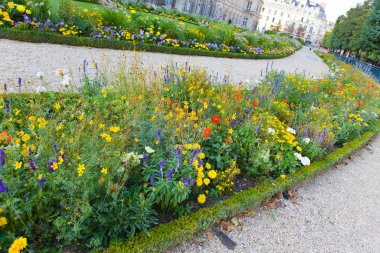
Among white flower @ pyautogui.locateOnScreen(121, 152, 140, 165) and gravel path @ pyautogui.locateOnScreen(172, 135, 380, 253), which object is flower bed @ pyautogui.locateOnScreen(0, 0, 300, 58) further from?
gravel path @ pyautogui.locateOnScreen(172, 135, 380, 253)

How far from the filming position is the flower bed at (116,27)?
23.0ft

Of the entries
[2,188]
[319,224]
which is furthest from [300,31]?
[2,188]

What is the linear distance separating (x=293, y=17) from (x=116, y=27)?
9649cm

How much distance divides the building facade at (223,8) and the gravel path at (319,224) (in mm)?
27059

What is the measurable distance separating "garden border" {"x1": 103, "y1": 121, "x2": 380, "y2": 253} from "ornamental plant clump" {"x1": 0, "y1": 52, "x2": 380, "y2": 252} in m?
0.09

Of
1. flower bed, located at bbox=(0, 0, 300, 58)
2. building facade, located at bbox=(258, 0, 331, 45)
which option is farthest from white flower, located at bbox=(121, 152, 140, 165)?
building facade, located at bbox=(258, 0, 331, 45)

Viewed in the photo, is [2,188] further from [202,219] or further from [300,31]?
[300,31]

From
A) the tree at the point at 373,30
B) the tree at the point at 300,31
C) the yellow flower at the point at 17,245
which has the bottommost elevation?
the yellow flower at the point at 17,245

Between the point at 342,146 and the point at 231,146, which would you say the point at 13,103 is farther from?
the point at 342,146

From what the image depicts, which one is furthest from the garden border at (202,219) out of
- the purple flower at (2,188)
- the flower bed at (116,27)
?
the flower bed at (116,27)

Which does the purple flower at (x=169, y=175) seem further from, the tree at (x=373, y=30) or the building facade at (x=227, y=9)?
the building facade at (x=227, y=9)

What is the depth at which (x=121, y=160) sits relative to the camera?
2150mm

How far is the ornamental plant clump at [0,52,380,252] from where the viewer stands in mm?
1769

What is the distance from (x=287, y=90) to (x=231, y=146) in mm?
2753
